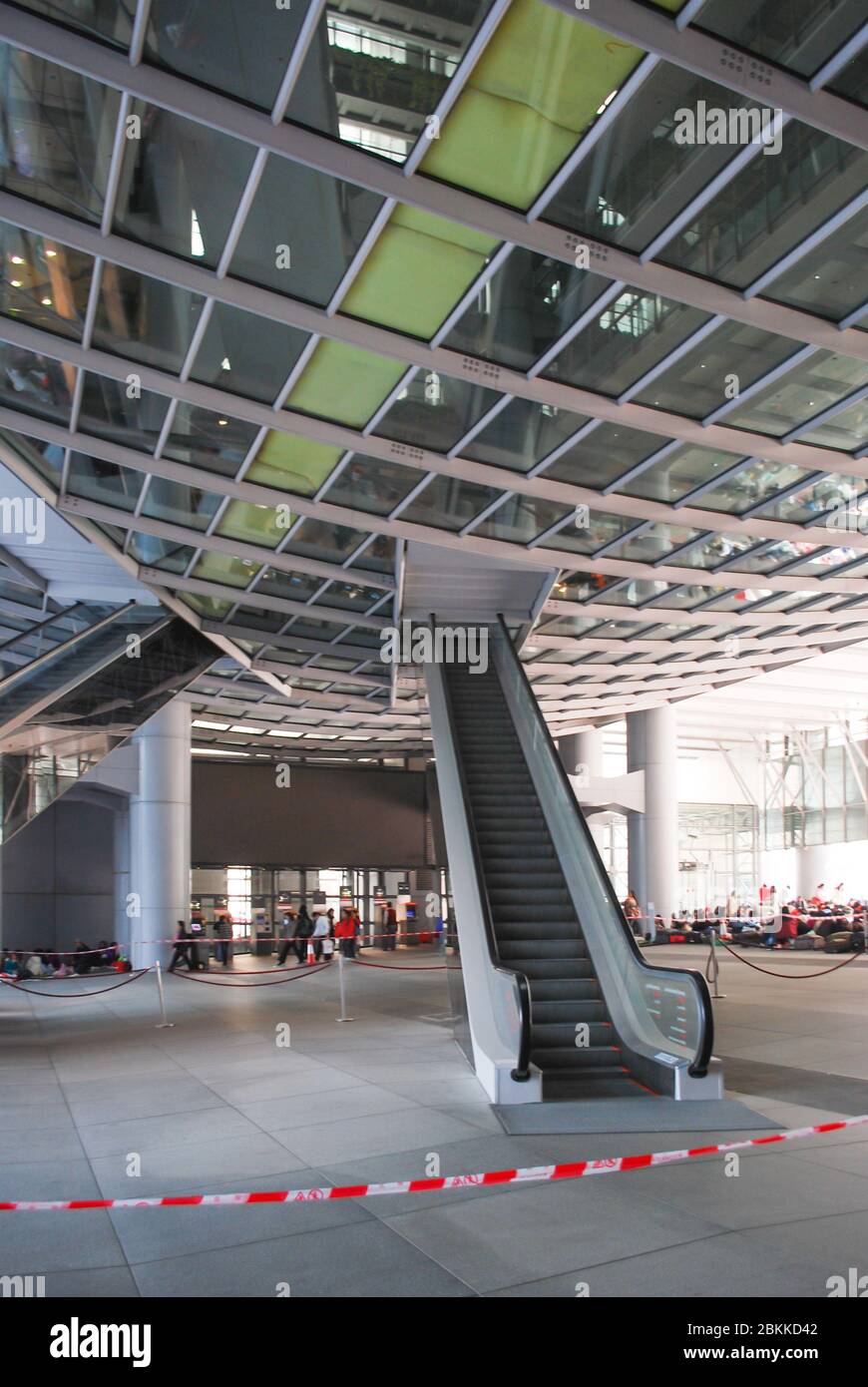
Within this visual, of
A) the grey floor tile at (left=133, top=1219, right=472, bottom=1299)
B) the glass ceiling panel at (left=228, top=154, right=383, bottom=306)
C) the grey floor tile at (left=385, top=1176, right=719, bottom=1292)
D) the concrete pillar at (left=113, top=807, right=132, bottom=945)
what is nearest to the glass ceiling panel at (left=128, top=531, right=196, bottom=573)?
the glass ceiling panel at (left=228, top=154, right=383, bottom=306)

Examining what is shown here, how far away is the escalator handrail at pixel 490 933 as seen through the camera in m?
9.28

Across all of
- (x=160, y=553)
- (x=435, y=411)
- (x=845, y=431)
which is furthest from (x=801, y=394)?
(x=160, y=553)

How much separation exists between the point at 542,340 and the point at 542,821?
20.5 ft

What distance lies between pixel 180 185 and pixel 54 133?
1169 millimetres

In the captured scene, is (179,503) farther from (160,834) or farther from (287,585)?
(160,834)

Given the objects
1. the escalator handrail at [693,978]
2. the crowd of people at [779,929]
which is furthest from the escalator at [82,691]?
the crowd of people at [779,929]

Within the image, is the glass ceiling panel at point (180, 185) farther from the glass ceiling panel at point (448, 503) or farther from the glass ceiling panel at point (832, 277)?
the glass ceiling panel at point (448, 503)

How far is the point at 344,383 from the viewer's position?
14.5 m

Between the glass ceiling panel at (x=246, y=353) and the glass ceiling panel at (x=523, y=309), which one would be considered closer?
the glass ceiling panel at (x=523, y=309)

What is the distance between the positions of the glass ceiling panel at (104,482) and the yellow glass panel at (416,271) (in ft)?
A: 22.5

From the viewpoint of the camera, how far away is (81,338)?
1334cm

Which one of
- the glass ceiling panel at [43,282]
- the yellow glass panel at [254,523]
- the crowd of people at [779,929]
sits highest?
the glass ceiling panel at [43,282]

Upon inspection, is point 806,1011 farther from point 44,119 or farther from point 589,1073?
point 44,119
